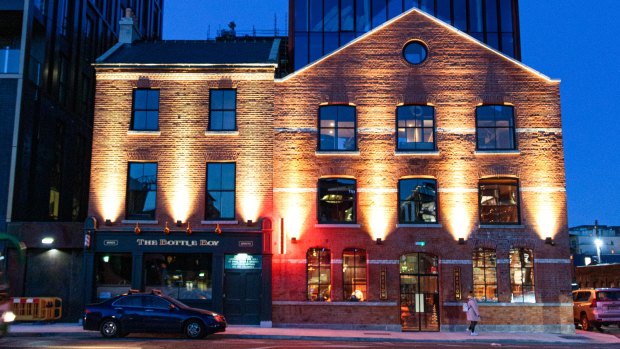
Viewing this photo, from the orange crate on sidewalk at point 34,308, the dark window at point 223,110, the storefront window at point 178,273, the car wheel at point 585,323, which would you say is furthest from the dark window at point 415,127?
the orange crate on sidewalk at point 34,308

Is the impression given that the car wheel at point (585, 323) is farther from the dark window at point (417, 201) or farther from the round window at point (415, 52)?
the round window at point (415, 52)

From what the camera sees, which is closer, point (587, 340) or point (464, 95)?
point (587, 340)

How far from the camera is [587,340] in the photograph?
22.3 meters

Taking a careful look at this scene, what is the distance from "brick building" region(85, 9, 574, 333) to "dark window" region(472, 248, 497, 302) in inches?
2.9

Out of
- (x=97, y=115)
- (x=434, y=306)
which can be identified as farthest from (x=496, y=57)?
(x=97, y=115)

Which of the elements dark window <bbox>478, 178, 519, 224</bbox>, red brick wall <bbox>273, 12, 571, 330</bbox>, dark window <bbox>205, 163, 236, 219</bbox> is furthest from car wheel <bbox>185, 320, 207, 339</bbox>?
dark window <bbox>478, 178, 519, 224</bbox>

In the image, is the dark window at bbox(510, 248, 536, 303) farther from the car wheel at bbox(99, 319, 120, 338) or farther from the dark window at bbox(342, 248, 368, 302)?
the car wheel at bbox(99, 319, 120, 338)

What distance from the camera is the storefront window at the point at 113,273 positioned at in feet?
82.0

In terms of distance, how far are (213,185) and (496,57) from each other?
1226 centimetres

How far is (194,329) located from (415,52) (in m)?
13.8

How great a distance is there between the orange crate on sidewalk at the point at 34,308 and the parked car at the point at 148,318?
4.72 metres

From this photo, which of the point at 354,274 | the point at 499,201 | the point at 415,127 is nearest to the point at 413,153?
the point at 415,127

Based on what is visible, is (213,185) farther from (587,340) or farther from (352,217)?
(587,340)

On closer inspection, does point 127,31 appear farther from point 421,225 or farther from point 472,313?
point 472,313
